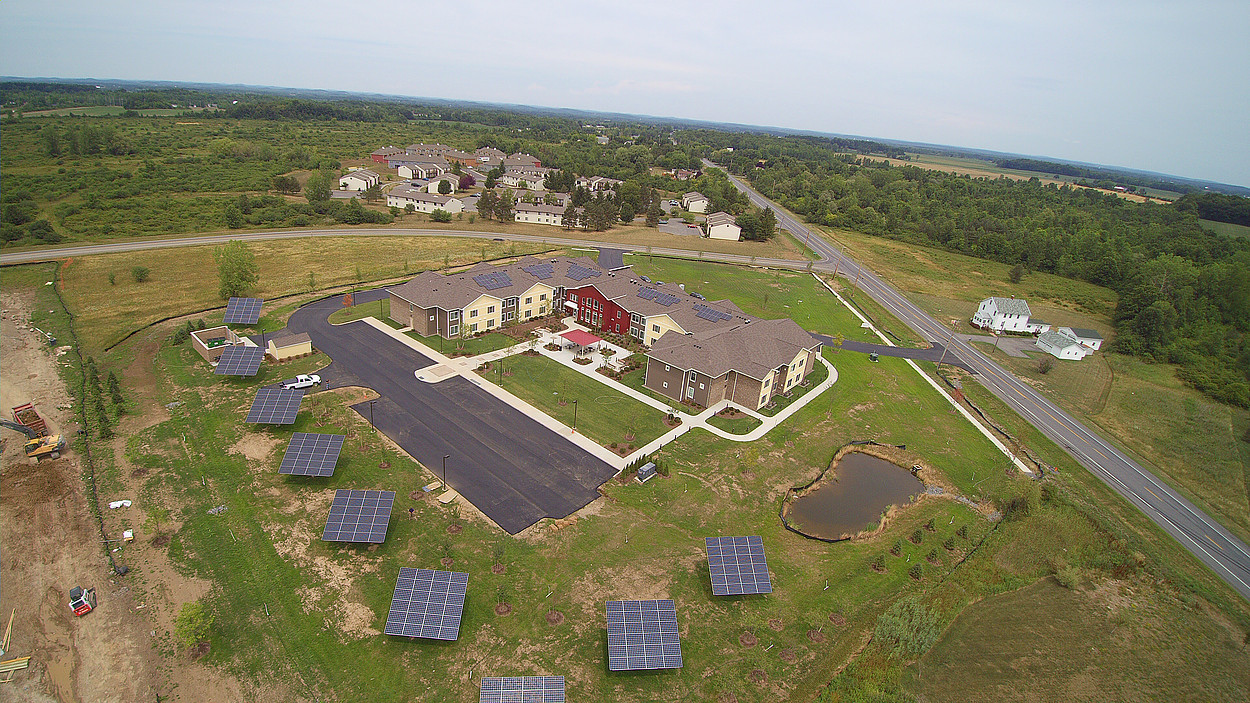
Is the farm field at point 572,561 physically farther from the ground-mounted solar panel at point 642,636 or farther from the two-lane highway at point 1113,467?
the two-lane highway at point 1113,467

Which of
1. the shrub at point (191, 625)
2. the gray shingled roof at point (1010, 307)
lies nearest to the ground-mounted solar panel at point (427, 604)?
the shrub at point (191, 625)

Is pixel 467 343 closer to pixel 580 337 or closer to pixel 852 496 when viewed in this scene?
pixel 580 337

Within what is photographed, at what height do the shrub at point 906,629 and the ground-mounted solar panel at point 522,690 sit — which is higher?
the shrub at point 906,629

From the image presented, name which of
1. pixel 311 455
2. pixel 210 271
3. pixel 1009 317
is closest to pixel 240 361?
pixel 311 455

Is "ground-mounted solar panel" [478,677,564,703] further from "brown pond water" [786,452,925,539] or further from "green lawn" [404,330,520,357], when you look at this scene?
"green lawn" [404,330,520,357]

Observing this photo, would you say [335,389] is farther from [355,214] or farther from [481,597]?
[355,214]

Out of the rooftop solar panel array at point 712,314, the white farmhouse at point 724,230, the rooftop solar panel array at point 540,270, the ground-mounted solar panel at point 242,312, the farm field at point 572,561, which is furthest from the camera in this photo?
the white farmhouse at point 724,230
